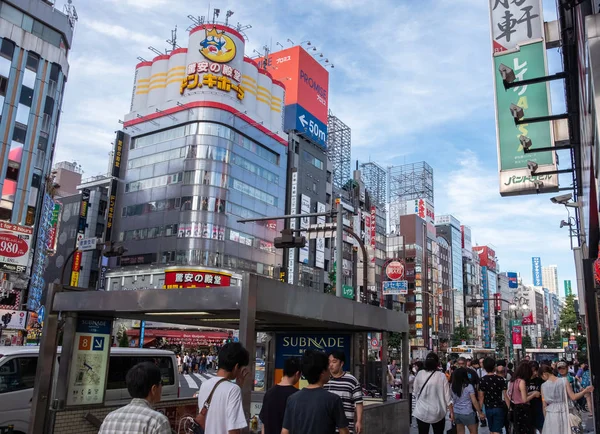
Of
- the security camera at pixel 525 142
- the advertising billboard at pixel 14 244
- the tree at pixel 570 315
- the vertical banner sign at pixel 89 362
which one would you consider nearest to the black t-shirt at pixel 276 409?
the vertical banner sign at pixel 89 362

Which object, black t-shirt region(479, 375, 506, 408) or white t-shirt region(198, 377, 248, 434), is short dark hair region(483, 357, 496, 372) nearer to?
black t-shirt region(479, 375, 506, 408)

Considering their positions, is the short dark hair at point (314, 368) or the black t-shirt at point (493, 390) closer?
the short dark hair at point (314, 368)

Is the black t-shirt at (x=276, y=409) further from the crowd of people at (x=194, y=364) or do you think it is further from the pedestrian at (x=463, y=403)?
the crowd of people at (x=194, y=364)

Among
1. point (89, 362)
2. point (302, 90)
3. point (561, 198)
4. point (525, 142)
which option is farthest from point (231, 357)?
point (302, 90)

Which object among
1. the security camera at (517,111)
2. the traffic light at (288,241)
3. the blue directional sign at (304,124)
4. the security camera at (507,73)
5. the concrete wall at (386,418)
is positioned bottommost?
the concrete wall at (386,418)

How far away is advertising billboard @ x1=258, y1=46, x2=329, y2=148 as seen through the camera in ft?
233

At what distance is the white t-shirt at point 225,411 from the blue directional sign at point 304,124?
66.5m

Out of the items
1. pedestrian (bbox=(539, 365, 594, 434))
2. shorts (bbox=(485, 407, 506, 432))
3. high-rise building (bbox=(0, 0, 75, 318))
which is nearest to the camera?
pedestrian (bbox=(539, 365, 594, 434))

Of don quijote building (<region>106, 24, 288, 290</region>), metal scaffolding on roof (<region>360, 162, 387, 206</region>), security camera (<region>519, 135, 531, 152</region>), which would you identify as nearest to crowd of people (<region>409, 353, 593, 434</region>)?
security camera (<region>519, 135, 531, 152</region>)

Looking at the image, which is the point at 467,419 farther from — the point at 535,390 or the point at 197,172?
the point at 197,172

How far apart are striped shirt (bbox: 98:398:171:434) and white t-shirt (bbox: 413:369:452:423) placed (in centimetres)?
593

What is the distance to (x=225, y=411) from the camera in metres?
4.64

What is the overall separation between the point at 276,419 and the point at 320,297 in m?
3.59

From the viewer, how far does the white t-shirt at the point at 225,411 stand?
4.60 meters
